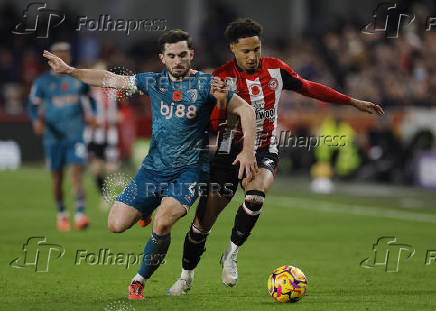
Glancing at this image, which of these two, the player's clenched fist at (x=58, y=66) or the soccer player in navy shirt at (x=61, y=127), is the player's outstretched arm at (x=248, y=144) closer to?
the player's clenched fist at (x=58, y=66)

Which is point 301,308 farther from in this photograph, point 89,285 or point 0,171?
point 0,171

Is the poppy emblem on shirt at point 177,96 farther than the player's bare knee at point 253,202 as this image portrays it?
No

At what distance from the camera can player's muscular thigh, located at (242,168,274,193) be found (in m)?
7.94

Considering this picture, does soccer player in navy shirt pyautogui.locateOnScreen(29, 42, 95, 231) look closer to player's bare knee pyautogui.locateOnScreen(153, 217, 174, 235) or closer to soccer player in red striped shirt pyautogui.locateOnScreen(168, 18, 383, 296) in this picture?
soccer player in red striped shirt pyautogui.locateOnScreen(168, 18, 383, 296)

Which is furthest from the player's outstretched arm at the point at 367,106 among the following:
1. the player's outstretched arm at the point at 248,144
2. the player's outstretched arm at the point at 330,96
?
the player's outstretched arm at the point at 248,144

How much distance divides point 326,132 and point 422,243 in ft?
32.8

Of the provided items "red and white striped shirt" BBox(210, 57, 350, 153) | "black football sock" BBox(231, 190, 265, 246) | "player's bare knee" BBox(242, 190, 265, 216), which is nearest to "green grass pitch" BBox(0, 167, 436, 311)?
"black football sock" BBox(231, 190, 265, 246)

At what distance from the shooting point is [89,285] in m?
8.26

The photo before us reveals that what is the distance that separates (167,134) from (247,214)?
3.65 ft

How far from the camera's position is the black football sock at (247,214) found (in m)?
7.91

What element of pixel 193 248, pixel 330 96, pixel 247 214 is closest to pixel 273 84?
pixel 330 96

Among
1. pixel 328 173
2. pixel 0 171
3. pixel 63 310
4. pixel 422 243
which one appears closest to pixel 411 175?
pixel 328 173

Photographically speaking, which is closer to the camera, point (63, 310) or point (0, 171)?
point (63, 310)

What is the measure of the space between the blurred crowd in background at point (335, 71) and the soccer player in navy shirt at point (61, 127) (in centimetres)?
579
